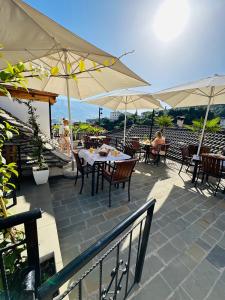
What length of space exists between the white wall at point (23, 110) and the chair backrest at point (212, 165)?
644cm

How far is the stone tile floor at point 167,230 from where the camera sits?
171cm

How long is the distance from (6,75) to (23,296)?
43.8 inches

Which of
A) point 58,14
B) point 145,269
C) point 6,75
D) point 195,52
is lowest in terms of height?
point 145,269

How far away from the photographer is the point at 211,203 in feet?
11.4

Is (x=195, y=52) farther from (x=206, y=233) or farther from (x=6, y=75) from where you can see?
(x=6, y=75)

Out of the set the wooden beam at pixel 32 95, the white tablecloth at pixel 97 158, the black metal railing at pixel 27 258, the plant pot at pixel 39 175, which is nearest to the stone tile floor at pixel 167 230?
the plant pot at pixel 39 175

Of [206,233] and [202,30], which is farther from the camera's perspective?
[202,30]

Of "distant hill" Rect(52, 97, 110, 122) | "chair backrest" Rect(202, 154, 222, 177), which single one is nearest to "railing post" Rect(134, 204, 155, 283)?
"chair backrest" Rect(202, 154, 222, 177)

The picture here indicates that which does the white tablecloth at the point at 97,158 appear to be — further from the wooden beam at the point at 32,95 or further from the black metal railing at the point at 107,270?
the wooden beam at the point at 32,95

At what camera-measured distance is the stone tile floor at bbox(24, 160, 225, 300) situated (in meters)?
1.71

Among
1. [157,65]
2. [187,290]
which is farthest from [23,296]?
[157,65]

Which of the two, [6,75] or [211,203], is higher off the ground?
[6,75]

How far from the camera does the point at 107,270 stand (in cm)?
184

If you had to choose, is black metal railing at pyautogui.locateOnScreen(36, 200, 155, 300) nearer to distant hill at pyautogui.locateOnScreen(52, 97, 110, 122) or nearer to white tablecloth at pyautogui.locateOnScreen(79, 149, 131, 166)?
white tablecloth at pyautogui.locateOnScreen(79, 149, 131, 166)
